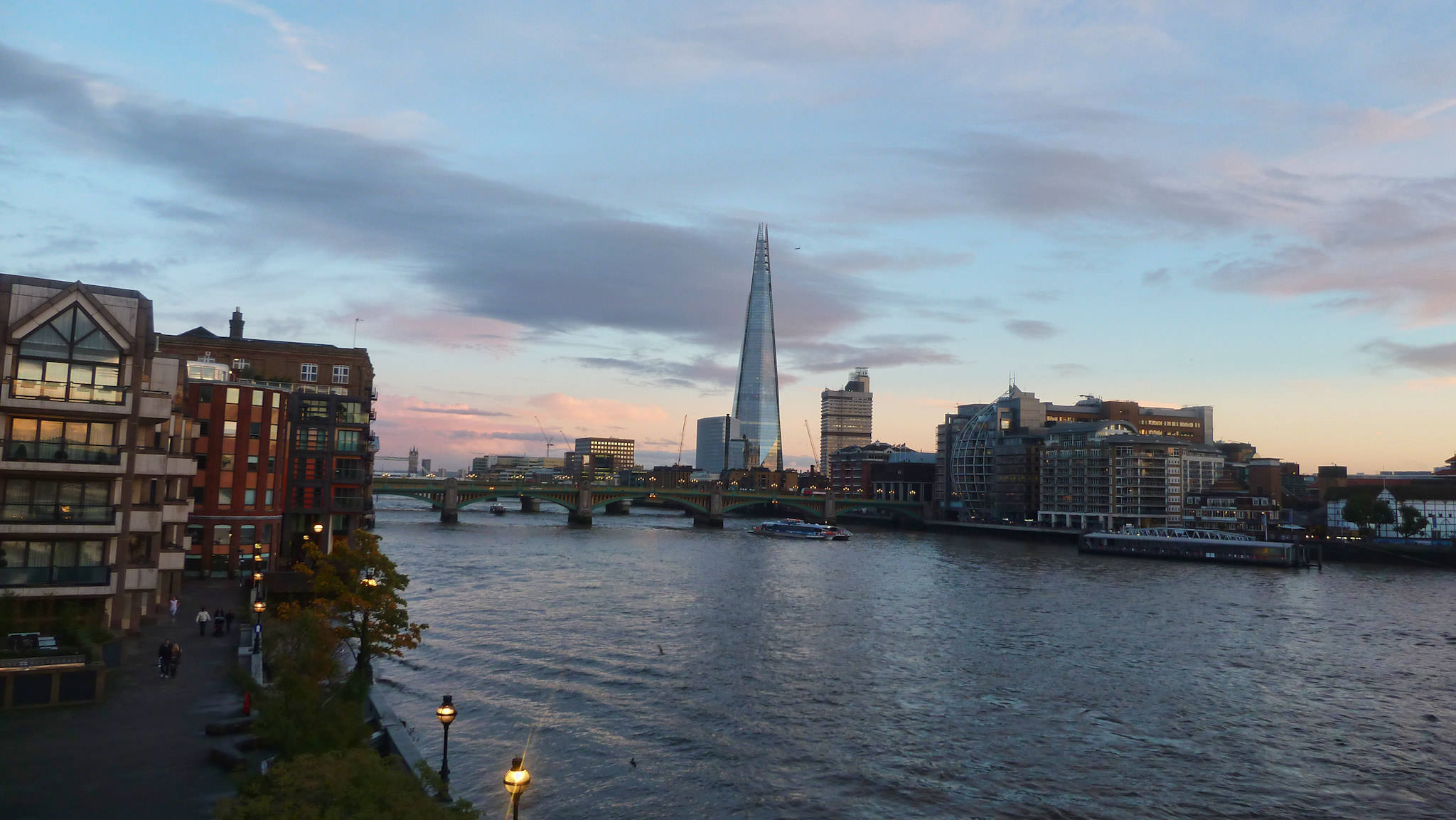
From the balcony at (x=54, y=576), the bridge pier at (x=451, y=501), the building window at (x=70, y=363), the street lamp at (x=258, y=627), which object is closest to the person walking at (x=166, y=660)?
the street lamp at (x=258, y=627)

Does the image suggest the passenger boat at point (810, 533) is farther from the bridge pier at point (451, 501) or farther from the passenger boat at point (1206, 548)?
the bridge pier at point (451, 501)

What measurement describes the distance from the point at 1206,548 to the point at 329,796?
549 ft

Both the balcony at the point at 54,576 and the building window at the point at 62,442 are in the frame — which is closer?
the balcony at the point at 54,576

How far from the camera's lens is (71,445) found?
45.7m

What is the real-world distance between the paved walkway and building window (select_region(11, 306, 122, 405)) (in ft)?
45.4

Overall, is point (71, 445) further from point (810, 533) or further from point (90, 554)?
point (810, 533)

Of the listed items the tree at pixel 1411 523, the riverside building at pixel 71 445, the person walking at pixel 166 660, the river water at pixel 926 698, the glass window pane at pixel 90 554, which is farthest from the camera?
the tree at pixel 1411 523

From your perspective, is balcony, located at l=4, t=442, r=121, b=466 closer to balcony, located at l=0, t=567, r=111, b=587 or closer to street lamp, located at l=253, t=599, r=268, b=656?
balcony, located at l=0, t=567, r=111, b=587

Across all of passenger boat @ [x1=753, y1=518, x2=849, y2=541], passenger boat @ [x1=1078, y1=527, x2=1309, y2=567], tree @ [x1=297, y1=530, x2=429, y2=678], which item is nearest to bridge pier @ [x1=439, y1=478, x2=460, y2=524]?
passenger boat @ [x1=753, y1=518, x2=849, y2=541]

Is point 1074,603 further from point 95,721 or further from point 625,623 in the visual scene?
point 95,721

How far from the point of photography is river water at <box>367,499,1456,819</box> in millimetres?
37438

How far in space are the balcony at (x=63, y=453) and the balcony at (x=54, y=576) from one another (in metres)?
5.12

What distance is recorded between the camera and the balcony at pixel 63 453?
145 ft

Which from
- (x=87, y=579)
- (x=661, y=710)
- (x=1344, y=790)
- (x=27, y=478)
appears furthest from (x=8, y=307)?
(x=1344, y=790)
